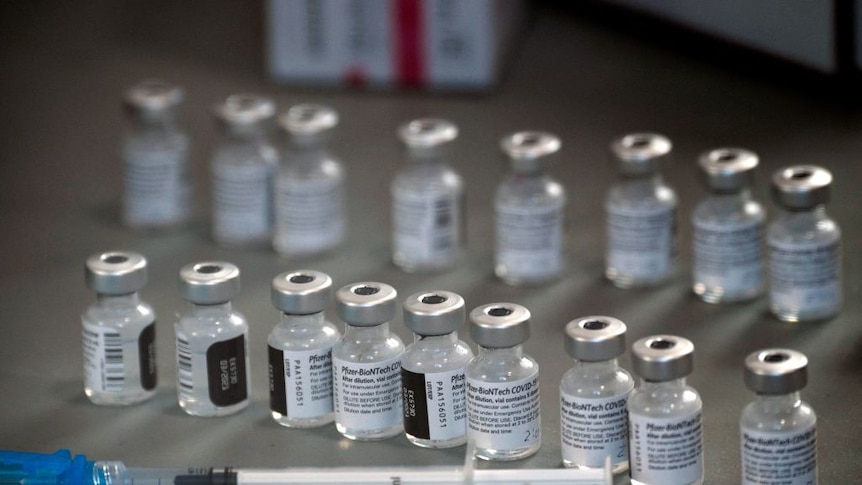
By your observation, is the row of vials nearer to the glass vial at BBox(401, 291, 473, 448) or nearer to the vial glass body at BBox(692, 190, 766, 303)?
the glass vial at BBox(401, 291, 473, 448)

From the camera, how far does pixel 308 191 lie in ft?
7.48

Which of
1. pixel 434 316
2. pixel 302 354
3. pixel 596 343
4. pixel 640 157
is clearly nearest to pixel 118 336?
pixel 302 354

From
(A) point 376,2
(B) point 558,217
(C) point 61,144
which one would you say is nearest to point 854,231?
(B) point 558,217

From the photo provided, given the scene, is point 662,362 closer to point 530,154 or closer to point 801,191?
point 801,191

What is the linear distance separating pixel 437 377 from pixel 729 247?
23.9 inches

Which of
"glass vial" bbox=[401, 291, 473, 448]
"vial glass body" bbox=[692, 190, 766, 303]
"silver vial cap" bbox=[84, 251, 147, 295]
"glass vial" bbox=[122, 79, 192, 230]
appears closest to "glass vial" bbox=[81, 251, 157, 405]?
"silver vial cap" bbox=[84, 251, 147, 295]

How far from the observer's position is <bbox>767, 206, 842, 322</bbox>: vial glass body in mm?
1953

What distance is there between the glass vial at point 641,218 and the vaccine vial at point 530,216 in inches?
3.2


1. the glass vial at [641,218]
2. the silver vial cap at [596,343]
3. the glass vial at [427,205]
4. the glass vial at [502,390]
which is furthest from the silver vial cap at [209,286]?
the glass vial at [641,218]

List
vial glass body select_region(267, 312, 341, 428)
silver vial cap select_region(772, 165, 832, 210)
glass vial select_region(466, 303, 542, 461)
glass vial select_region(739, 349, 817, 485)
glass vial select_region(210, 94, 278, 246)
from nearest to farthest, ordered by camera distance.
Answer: glass vial select_region(739, 349, 817, 485)
glass vial select_region(466, 303, 542, 461)
vial glass body select_region(267, 312, 341, 428)
silver vial cap select_region(772, 165, 832, 210)
glass vial select_region(210, 94, 278, 246)

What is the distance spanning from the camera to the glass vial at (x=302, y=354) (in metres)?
1.70

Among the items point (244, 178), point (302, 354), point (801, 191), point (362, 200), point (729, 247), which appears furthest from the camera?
point (362, 200)

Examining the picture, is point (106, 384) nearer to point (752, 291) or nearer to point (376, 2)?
point (752, 291)

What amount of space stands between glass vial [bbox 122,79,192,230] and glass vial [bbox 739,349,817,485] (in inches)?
47.7
